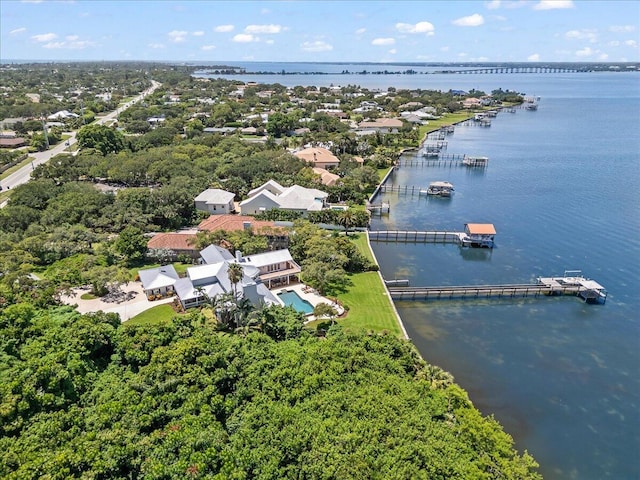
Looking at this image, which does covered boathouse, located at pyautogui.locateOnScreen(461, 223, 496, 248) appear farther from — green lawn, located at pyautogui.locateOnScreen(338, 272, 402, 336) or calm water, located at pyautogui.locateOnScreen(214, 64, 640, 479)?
green lawn, located at pyautogui.locateOnScreen(338, 272, 402, 336)

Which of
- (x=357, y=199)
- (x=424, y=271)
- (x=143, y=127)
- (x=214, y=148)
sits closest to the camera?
(x=424, y=271)

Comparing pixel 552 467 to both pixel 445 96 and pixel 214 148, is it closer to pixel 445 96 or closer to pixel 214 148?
pixel 214 148

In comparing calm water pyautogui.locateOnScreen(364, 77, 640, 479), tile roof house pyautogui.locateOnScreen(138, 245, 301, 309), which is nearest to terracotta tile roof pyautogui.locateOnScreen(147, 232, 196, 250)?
tile roof house pyautogui.locateOnScreen(138, 245, 301, 309)

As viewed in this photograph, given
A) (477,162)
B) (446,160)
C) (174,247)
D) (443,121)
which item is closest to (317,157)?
(446,160)

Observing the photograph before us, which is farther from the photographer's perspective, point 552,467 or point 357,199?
point 357,199

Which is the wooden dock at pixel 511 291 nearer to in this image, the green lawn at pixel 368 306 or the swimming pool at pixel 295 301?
the green lawn at pixel 368 306

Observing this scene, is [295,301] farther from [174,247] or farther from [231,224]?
[231,224]

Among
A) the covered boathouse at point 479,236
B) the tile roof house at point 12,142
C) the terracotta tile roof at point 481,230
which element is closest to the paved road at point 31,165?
the tile roof house at point 12,142

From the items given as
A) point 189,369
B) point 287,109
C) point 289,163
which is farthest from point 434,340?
point 287,109
